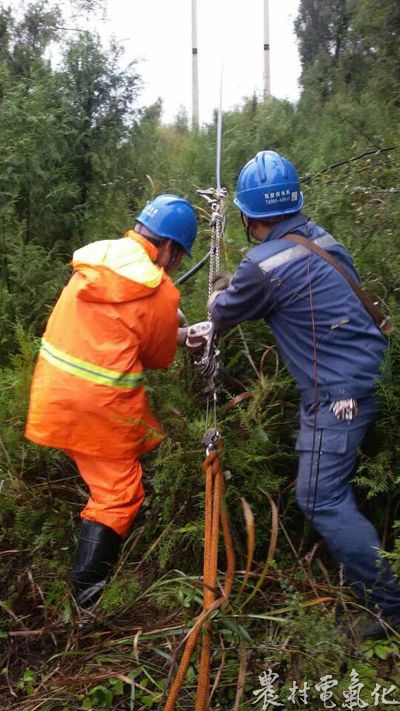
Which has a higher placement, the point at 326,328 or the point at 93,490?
the point at 326,328

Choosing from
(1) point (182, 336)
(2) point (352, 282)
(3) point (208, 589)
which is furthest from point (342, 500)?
(1) point (182, 336)

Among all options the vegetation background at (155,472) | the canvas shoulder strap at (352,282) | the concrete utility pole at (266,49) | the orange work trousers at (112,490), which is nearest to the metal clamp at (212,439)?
the vegetation background at (155,472)

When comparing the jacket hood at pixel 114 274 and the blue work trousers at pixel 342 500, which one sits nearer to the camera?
the blue work trousers at pixel 342 500

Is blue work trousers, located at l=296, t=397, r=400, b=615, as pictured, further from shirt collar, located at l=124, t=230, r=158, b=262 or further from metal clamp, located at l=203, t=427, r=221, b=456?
shirt collar, located at l=124, t=230, r=158, b=262

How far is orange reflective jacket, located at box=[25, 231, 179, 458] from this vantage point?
3.02m

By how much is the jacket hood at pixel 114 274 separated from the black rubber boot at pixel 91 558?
1.05m

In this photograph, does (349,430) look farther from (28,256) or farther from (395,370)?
(28,256)

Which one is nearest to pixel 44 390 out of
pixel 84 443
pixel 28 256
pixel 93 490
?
pixel 84 443

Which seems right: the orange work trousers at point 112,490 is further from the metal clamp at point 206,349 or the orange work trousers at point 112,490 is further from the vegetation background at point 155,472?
the metal clamp at point 206,349

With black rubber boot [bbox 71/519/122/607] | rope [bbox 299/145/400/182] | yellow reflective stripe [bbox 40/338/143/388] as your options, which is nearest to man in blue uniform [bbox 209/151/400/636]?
yellow reflective stripe [bbox 40/338/143/388]

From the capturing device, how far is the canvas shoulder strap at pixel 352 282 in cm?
298

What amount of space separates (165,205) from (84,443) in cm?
125

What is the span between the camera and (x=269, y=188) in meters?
3.10

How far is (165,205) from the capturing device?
3361 millimetres
